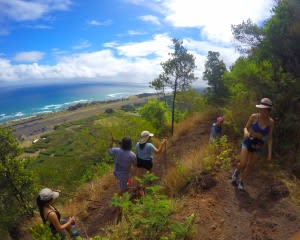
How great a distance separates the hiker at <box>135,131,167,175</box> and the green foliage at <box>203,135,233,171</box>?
117cm

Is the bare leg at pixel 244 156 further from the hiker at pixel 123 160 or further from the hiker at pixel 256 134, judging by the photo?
the hiker at pixel 123 160

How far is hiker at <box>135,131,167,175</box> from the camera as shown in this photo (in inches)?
310

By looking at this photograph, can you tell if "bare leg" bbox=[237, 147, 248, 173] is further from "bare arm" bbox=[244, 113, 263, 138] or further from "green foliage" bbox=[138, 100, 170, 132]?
"green foliage" bbox=[138, 100, 170, 132]

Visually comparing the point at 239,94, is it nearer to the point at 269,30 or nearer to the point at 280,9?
the point at 269,30

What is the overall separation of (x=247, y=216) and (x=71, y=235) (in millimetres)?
3237

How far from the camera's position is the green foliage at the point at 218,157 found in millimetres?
8039

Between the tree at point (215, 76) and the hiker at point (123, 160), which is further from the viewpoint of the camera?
the tree at point (215, 76)

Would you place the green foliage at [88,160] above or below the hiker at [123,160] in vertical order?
below

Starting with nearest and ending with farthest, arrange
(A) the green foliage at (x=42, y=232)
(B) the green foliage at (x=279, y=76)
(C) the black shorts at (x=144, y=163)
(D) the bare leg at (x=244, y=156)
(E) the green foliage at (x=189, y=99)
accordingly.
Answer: (A) the green foliage at (x=42, y=232) → (D) the bare leg at (x=244, y=156) → (C) the black shorts at (x=144, y=163) → (B) the green foliage at (x=279, y=76) → (E) the green foliage at (x=189, y=99)

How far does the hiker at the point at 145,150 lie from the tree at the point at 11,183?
524 inches

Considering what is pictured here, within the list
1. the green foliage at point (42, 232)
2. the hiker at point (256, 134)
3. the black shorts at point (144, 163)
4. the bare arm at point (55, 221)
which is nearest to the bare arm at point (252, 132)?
the hiker at point (256, 134)

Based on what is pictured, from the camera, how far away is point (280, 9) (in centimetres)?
955

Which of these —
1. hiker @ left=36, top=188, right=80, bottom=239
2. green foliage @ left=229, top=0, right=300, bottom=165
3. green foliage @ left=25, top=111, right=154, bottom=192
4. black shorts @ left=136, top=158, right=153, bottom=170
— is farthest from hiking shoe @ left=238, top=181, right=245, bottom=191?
green foliage @ left=25, top=111, right=154, bottom=192

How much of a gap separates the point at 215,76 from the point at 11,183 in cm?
1499
